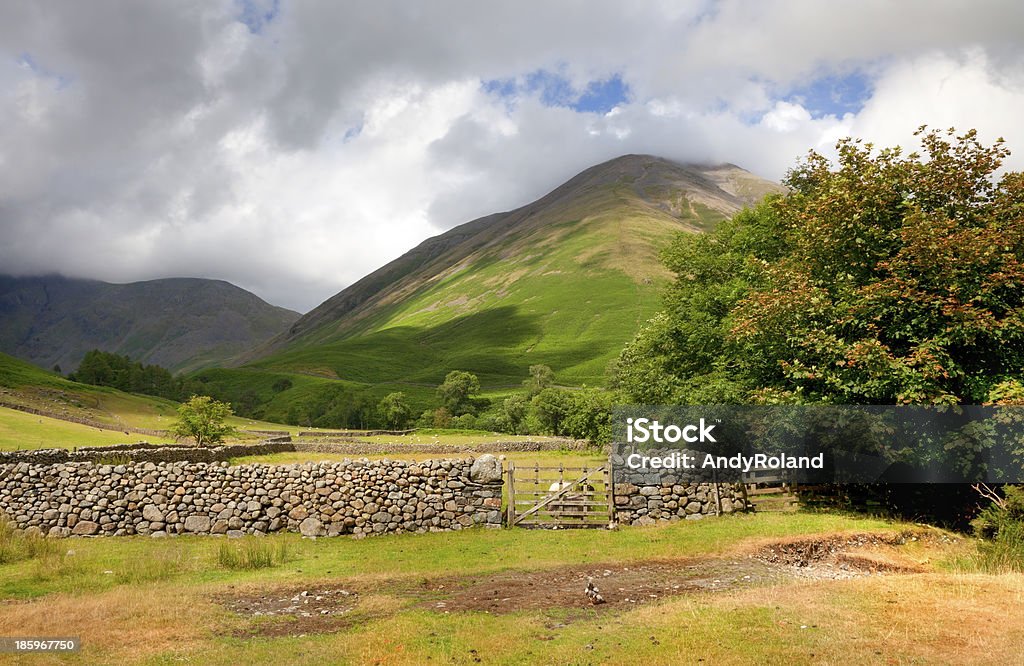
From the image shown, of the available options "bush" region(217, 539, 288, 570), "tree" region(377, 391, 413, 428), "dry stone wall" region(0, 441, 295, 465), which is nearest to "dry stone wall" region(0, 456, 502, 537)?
"bush" region(217, 539, 288, 570)

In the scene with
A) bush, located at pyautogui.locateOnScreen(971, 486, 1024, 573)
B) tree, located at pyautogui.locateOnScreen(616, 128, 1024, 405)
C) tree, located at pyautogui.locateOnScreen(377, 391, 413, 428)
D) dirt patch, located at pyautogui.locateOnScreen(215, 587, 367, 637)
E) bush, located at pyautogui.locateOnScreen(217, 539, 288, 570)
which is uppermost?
tree, located at pyautogui.locateOnScreen(616, 128, 1024, 405)

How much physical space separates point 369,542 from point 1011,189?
2584 cm

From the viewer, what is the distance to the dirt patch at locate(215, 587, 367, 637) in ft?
39.9

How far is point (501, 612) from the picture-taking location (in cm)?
1308

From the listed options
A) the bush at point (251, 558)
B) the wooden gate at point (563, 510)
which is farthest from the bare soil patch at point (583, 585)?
the wooden gate at point (563, 510)

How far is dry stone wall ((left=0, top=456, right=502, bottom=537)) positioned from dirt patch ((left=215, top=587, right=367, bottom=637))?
26.8ft

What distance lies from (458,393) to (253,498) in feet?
421

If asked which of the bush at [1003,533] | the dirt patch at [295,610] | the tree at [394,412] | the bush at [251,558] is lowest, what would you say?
the tree at [394,412]

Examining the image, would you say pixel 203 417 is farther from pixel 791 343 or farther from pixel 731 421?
pixel 791 343

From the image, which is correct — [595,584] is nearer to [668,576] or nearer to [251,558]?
[668,576]

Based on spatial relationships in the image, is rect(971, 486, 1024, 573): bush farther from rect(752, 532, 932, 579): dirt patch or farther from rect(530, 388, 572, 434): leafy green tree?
rect(530, 388, 572, 434): leafy green tree

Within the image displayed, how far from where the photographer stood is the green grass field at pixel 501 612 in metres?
10.2

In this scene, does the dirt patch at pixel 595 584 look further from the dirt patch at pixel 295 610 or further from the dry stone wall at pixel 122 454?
the dry stone wall at pixel 122 454

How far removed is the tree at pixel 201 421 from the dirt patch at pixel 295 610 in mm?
47323
